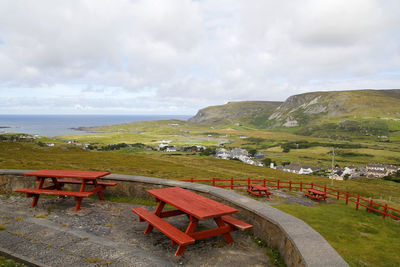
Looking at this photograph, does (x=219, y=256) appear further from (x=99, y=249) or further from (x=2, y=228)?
(x=2, y=228)

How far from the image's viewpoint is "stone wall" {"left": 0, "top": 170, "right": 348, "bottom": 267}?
14.7 feet

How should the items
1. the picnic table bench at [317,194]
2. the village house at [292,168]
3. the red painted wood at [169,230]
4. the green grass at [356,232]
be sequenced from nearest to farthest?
the red painted wood at [169,230] → the green grass at [356,232] → the picnic table bench at [317,194] → the village house at [292,168]

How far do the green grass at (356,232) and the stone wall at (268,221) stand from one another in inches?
75.4

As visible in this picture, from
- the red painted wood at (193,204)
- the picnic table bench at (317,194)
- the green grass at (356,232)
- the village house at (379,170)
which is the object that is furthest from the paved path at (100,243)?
the village house at (379,170)

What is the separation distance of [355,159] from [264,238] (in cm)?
12869

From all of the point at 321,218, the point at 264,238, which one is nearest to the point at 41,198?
the point at 264,238

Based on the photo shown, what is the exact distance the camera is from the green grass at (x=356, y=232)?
791 centimetres

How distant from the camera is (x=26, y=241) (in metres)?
5.86

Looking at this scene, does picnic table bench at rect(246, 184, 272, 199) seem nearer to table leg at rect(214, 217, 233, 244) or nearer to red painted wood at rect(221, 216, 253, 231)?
red painted wood at rect(221, 216, 253, 231)

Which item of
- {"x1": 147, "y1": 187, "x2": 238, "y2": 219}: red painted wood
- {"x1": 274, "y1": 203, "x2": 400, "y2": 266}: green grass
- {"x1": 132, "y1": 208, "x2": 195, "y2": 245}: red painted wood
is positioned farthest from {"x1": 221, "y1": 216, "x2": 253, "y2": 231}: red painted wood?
{"x1": 274, "y1": 203, "x2": 400, "y2": 266}: green grass

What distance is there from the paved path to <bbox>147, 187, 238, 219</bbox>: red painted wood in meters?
0.86

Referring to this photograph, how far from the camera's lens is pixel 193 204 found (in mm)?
6543

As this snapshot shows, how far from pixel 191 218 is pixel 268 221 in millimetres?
1950

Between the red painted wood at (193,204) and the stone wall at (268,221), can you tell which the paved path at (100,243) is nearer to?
the stone wall at (268,221)
